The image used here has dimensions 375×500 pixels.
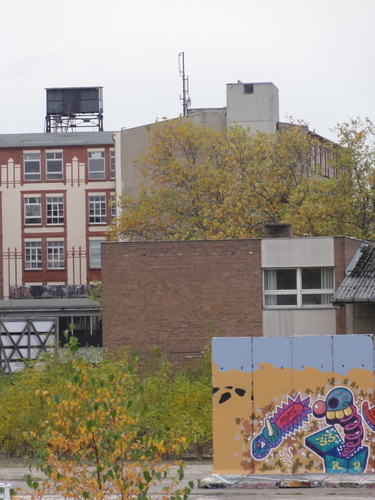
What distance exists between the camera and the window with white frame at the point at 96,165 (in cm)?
7412

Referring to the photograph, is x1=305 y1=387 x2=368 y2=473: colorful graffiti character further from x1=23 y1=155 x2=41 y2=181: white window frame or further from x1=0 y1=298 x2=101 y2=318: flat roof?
x1=23 y1=155 x2=41 y2=181: white window frame

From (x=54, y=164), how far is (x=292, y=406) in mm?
59925

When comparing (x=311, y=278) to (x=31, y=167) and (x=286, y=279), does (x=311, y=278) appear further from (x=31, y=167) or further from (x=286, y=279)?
(x=31, y=167)

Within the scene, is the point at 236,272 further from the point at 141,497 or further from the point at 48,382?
the point at 141,497

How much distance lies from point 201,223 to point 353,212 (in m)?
7.74

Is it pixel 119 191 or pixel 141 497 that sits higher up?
pixel 119 191

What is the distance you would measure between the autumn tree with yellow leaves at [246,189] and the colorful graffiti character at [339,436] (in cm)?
2644

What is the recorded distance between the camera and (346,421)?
55.9 feet

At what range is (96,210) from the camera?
74.5 m

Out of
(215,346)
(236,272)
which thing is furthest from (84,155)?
(215,346)

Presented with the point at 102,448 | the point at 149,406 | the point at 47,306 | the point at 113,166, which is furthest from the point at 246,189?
the point at 102,448

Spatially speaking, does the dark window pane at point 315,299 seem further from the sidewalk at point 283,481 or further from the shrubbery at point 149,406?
the sidewalk at point 283,481

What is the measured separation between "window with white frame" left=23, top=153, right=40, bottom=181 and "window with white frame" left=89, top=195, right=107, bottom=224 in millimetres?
4789

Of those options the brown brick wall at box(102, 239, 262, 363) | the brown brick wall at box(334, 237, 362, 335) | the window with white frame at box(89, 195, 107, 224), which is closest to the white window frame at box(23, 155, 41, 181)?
the window with white frame at box(89, 195, 107, 224)
